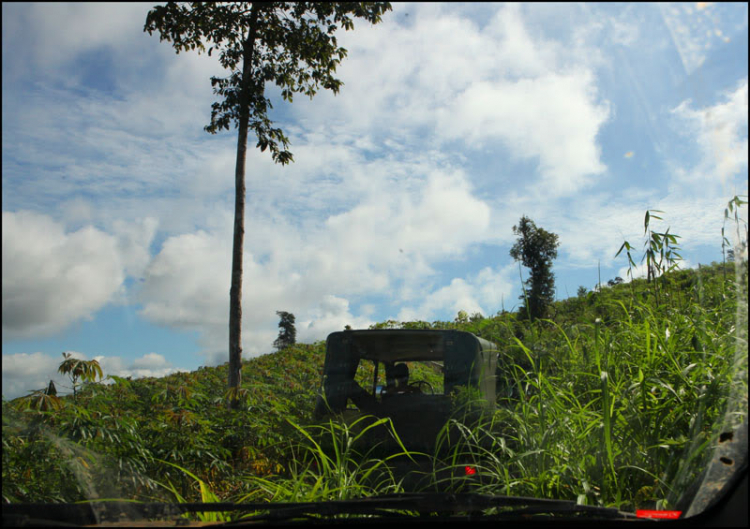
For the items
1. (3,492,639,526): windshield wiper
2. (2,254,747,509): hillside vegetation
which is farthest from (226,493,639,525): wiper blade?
(2,254,747,509): hillside vegetation

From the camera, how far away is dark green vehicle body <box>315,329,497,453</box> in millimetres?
2449

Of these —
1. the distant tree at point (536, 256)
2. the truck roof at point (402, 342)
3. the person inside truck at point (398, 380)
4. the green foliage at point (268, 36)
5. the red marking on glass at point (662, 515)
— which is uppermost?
the green foliage at point (268, 36)

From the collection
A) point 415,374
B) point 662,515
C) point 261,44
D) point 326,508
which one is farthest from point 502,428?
point 261,44

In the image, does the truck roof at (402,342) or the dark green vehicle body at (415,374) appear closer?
the dark green vehicle body at (415,374)

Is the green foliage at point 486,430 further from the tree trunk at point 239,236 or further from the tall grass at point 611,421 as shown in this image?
the tree trunk at point 239,236

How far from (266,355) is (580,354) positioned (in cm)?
320

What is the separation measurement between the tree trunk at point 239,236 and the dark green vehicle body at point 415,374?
122cm

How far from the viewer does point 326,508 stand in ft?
5.22

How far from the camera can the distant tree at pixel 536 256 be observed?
2.60m

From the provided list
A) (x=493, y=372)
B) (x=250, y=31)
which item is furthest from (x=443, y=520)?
(x=250, y=31)

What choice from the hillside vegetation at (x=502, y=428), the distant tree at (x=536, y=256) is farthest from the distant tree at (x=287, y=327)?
the distant tree at (x=536, y=256)

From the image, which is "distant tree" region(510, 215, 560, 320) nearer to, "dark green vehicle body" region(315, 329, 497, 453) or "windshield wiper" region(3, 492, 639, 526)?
"dark green vehicle body" region(315, 329, 497, 453)

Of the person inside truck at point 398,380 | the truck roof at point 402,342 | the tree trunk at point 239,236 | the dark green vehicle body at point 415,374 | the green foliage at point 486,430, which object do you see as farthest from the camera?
the tree trunk at point 239,236

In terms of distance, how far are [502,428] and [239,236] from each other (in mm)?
3201
